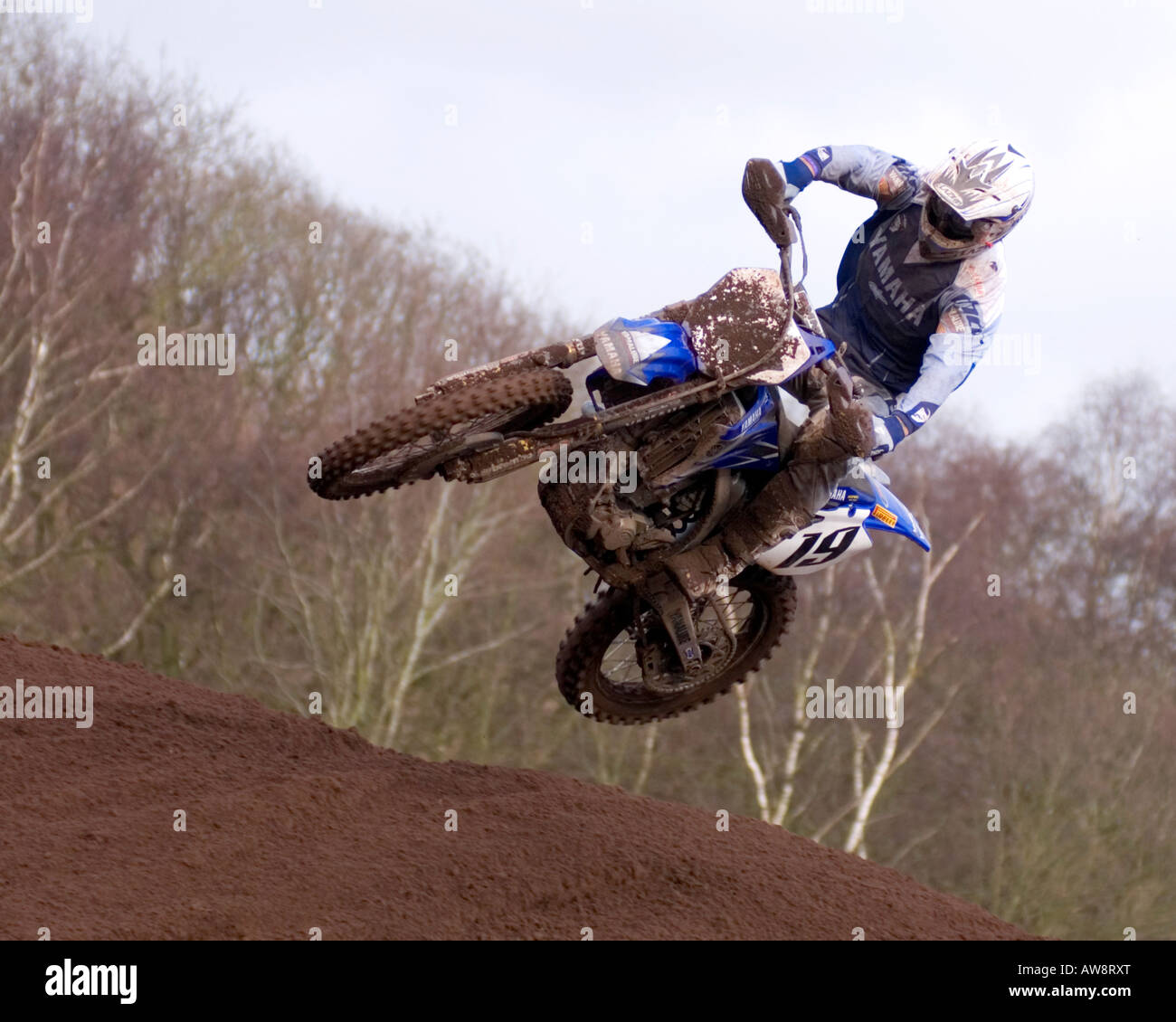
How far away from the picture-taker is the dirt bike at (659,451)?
5.32 meters

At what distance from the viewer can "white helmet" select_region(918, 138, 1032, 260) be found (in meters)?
5.91

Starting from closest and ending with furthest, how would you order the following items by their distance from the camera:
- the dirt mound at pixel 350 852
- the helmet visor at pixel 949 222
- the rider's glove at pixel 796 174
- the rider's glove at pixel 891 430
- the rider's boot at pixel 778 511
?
1. the dirt mound at pixel 350 852
2. the rider's glove at pixel 891 430
3. the rider's boot at pixel 778 511
4. the helmet visor at pixel 949 222
5. the rider's glove at pixel 796 174

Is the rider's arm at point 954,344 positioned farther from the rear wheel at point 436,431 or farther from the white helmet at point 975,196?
the rear wheel at point 436,431

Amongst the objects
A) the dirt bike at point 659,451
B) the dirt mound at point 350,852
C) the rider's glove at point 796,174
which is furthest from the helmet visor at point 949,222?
the dirt mound at point 350,852

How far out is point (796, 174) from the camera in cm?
617

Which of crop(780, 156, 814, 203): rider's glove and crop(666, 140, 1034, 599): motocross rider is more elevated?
crop(780, 156, 814, 203): rider's glove

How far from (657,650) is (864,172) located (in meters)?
2.16

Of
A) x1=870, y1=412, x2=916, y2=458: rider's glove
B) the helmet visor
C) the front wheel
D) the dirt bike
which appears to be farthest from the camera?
the front wheel

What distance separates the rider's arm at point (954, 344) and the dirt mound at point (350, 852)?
1920 millimetres

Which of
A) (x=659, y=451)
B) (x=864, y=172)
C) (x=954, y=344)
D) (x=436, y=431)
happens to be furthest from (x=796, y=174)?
(x=436, y=431)

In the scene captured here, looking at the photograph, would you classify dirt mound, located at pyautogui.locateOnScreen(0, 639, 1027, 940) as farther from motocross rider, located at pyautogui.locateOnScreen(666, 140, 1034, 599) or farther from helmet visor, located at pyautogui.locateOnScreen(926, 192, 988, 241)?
helmet visor, located at pyautogui.locateOnScreen(926, 192, 988, 241)

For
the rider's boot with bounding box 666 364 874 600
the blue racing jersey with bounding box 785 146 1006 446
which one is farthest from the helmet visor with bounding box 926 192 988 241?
the rider's boot with bounding box 666 364 874 600

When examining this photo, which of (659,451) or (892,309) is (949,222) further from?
(659,451)

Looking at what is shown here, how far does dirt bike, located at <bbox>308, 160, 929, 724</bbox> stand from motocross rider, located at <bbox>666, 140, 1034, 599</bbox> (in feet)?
0.43
